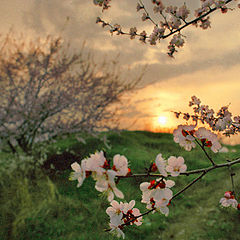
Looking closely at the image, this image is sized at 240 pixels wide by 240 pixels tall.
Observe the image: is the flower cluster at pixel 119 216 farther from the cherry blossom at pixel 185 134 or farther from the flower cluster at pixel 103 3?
the flower cluster at pixel 103 3

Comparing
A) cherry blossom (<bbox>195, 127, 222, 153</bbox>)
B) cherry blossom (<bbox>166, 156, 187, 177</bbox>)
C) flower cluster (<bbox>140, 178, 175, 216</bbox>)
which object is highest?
cherry blossom (<bbox>195, 127, 222, 153</bbox>)

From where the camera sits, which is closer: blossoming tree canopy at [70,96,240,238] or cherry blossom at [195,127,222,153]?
blossoming tree canopy at [70,96,240,238]

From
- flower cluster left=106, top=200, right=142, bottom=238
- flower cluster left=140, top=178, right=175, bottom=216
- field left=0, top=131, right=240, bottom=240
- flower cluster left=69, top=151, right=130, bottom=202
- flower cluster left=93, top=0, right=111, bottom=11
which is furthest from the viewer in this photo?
field left=0, top=131, right=240, bottom=240

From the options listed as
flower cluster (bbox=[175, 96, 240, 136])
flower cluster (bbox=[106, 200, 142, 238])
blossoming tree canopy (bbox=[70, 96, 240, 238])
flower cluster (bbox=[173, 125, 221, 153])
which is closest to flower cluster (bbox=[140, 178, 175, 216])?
blossoming tree canopy (bbox=[70, 96, 240, 238])

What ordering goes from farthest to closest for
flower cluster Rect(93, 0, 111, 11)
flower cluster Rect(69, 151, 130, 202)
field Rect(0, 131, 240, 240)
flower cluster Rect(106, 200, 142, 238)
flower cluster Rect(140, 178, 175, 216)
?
field Rect(0, 131, 240, 240) → flower cluster Rect(93, 0, 111, 11) → flower cluster Rect(106, 200, 142, 238) → flower cluster Rect(140, 178, 175, 216) → flower cluster Rect(69, 151, 130, 202)

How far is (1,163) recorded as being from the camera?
24.7 ft

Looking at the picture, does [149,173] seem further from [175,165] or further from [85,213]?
[85,213]

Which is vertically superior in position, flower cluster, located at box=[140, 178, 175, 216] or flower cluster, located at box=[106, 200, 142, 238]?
flower cluster, located at box=[140, 178, 175, 216]

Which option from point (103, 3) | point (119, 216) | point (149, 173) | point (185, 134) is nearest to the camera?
point (149, 173)

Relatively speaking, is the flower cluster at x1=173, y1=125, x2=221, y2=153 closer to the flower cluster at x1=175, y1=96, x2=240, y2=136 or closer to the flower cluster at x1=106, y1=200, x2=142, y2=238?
the flower cluster at x1=106, y1=200, x2=142, y2=238

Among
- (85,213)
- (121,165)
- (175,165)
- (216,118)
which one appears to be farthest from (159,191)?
(85,213)

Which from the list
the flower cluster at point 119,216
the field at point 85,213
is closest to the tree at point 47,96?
the field at point 85,213

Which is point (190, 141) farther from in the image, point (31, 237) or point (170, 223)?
point (170, 223)

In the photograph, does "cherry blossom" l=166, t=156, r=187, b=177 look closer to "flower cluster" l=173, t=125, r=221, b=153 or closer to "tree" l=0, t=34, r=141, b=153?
"flower cluster" l=173, t=125, r=221, b=153
